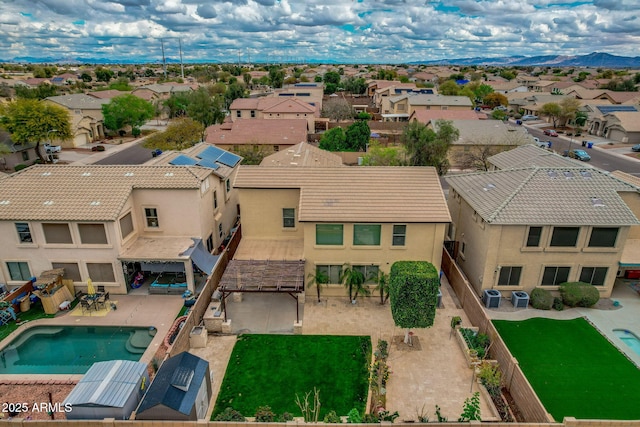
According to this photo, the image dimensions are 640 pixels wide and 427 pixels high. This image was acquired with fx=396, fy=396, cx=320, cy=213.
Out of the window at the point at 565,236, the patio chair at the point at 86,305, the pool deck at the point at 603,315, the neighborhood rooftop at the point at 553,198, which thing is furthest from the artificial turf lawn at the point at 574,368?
the patio chair at the point at 86,305

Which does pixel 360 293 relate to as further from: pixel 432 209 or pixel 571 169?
pixel 571 169

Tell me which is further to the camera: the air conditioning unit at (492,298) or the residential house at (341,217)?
the residential house at (341,217)

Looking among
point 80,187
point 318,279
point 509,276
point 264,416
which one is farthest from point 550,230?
point 80,187

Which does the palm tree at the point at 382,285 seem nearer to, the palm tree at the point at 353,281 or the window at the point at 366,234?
the palm tree at the point at 353,281

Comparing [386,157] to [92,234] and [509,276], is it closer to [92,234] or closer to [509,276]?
[509,276]

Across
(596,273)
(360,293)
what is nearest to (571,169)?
(596,273)
